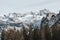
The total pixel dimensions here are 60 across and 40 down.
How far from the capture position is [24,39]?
92.2 meters

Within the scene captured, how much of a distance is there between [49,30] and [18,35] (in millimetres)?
12380

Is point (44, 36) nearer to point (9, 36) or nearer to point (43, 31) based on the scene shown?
point (43, 31)

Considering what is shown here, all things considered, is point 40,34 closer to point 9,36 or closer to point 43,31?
point 43,31

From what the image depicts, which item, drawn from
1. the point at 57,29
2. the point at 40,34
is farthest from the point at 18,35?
the point at 57,29

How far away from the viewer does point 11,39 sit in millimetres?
96562

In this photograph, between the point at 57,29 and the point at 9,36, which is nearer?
the point at 57,29

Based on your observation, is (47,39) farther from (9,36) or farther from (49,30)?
(9,36)

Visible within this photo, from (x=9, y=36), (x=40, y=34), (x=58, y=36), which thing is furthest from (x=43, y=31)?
(x=9, y=36)

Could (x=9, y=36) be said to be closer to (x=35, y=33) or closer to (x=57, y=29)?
(x=35, y=33)

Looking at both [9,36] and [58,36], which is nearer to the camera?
[58,36]

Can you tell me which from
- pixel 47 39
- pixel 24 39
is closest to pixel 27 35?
pixel 24 39

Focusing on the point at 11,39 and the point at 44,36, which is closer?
the point at 44,36

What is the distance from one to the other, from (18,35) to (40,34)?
371 inches

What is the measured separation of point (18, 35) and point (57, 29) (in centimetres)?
1593
